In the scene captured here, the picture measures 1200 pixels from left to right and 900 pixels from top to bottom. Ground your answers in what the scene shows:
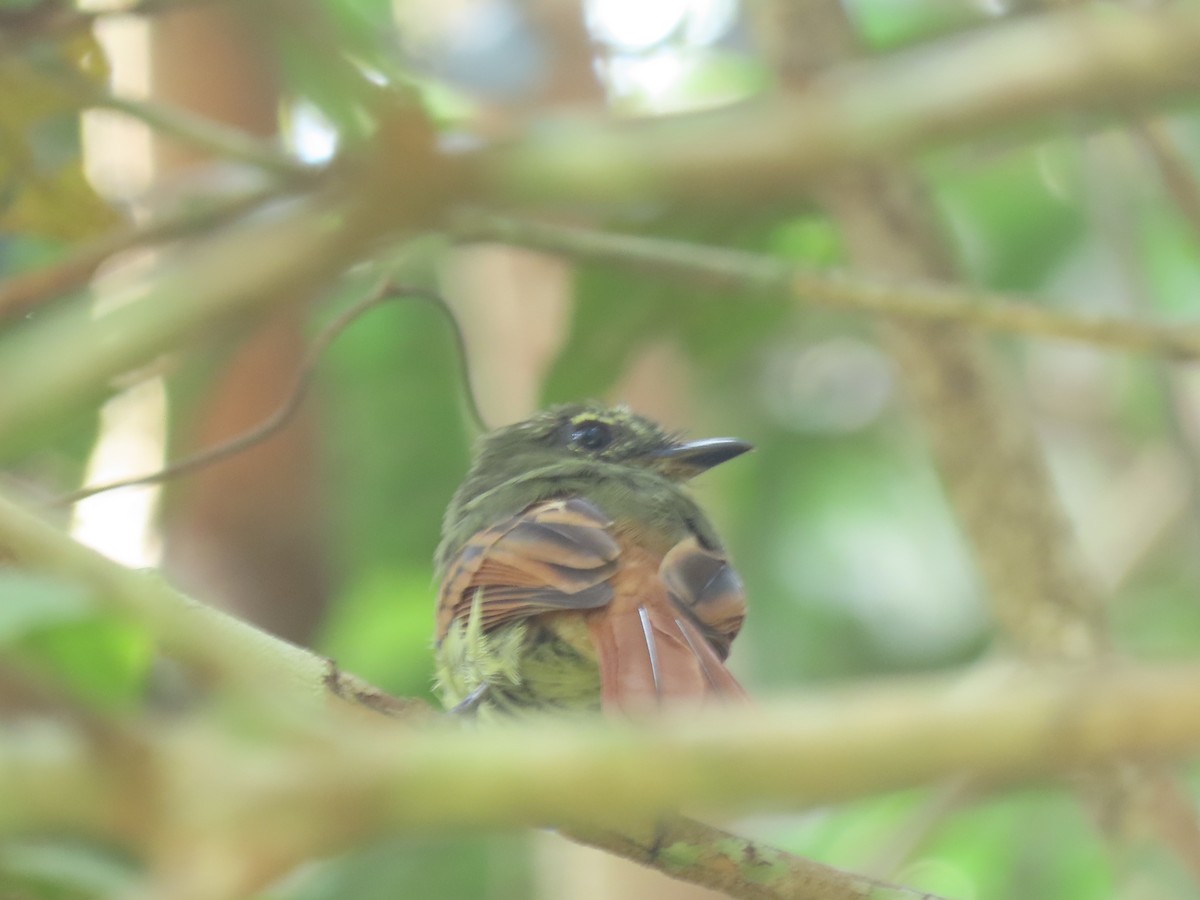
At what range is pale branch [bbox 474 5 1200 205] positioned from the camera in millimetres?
1752

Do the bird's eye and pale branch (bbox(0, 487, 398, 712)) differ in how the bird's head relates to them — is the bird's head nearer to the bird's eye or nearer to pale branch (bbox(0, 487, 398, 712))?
the bird's eye

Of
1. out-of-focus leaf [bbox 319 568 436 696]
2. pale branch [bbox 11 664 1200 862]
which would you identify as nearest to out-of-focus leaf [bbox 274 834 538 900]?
out-of-focus leaf [bbox 319 568 436 696]

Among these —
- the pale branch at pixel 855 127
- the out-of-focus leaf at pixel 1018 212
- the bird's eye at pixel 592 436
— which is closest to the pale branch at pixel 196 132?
the bird's eye at pixel 592 436

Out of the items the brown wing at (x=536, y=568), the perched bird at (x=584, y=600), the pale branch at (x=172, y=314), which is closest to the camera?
the pale branch at (x=172, y=314)

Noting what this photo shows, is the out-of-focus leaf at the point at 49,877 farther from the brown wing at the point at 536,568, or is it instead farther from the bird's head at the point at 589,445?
the bird's head at the point at 589,445

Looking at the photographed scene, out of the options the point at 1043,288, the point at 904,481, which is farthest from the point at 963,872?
the point at 1043,288

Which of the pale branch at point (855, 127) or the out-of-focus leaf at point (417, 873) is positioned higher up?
the out-of-focus leaf at point (417, 873)

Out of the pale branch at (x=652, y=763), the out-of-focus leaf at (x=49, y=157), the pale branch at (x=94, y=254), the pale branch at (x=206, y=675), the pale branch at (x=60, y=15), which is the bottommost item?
the pale branch at (x=652, y=763)

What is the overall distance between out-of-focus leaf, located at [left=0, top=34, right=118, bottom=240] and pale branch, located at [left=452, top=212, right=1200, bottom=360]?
101cm

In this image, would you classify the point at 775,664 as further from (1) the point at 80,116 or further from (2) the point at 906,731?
(2) the point at 906,731

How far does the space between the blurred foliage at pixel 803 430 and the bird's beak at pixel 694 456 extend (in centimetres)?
27

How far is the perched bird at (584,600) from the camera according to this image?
293 centimetres

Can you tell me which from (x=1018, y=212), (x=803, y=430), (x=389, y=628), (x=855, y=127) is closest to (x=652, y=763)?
(x=855, y=127)

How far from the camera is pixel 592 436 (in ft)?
13.9
